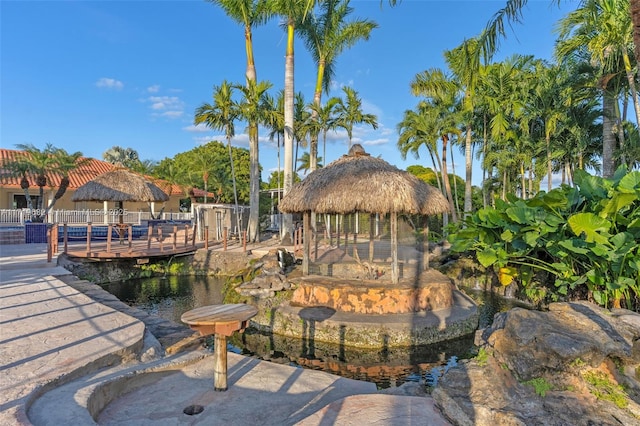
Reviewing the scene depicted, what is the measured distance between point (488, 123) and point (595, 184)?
18.9 metres

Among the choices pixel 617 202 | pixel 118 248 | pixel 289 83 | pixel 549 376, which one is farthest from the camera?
pixel 289 83

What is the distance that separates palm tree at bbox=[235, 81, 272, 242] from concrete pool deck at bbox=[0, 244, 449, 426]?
13.8m

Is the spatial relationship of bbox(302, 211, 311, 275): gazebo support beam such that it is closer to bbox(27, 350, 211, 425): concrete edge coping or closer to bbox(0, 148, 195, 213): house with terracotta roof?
bbox(27, 350, 211, 425): concrete edge coping

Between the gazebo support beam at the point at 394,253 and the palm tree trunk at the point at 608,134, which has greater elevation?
the palm tree trunk at the point at 608,134

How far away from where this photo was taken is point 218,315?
4.34 metres

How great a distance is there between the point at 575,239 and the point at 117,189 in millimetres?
17628

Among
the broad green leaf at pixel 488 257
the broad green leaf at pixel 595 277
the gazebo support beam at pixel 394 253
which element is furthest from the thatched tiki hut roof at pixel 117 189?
the broad green leaf at pixel 595 277

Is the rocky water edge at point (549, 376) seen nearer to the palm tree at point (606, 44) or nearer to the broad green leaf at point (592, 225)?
the broad green leaf at point (592, 225)

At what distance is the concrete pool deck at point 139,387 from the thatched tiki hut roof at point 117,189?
39.0 ft

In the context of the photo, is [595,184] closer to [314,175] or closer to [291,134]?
[314,175]

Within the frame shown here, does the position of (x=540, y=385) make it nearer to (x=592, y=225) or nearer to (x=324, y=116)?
(x=592, y=225)

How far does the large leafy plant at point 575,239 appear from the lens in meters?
7.96

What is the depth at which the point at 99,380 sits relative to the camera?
13.9ft

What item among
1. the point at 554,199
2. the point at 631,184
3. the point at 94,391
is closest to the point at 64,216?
the point at 94,391
